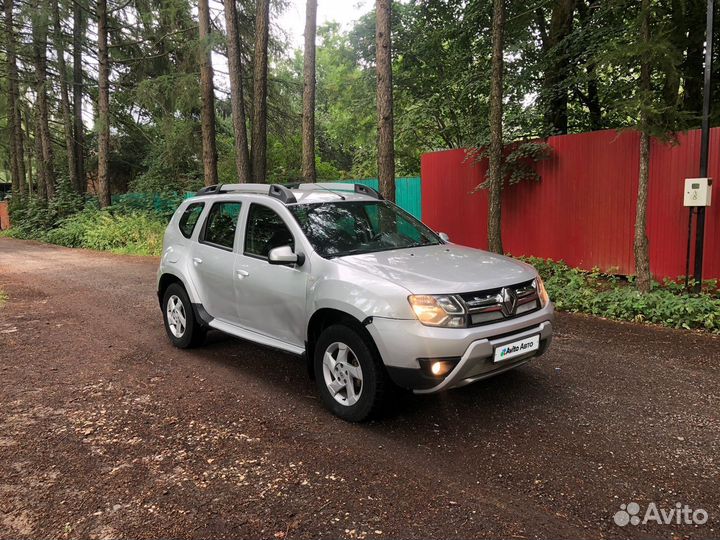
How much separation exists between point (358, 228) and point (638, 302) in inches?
178

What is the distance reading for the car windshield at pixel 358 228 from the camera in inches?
182

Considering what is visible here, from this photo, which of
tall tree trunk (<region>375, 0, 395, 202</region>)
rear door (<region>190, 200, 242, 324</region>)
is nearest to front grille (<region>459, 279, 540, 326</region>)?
rear door (<region>190, 200, 242, 324</region>)

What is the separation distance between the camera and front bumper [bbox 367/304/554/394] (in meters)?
3.60

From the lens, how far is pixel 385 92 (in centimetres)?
968

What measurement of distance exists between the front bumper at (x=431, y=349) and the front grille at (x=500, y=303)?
92mm

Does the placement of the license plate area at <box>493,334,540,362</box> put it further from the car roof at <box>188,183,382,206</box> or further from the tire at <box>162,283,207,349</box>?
the tire at <box>162,283,207,349</box>

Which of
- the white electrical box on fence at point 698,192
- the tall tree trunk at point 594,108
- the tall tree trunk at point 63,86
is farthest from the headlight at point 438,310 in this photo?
the tall tree trunk at point 63,86

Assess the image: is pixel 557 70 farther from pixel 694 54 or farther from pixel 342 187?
pixel 342 187

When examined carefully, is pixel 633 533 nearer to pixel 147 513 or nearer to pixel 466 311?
pixel 466 311

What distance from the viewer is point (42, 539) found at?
2.78 meters

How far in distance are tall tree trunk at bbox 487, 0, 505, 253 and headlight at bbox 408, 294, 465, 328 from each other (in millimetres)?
6438

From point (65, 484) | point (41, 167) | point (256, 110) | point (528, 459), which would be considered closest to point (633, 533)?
point (528, 459)

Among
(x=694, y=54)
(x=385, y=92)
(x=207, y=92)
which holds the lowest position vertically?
(x=385, y=92)

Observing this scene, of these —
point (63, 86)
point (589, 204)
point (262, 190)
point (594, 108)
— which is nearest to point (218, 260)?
point (262, 190)
